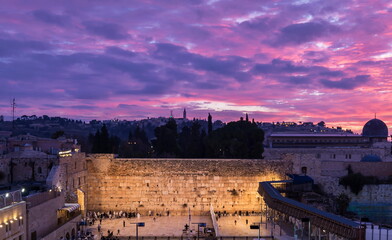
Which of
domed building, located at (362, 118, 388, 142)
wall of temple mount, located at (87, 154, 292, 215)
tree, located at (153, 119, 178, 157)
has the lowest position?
wall of temple mount, located at (87, 154, 292, 215)

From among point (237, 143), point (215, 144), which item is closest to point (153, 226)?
point (237, 143)

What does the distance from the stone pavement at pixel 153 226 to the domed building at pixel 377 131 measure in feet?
90.8

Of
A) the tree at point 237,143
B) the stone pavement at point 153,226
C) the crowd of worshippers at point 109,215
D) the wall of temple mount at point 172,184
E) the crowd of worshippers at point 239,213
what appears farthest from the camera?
the tree at point 237,143

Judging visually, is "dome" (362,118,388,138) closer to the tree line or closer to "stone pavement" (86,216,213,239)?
the tree line

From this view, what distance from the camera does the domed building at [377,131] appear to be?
1902 inches

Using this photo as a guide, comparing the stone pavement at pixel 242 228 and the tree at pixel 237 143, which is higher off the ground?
the tree at pixel 237 143

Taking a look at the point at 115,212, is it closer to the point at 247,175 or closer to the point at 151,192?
the point at 151,192

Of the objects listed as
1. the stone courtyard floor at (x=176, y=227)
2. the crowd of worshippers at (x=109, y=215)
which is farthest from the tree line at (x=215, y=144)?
the crowd of worshippers at (x=109, y=215)

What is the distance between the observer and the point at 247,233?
24672 millimetres

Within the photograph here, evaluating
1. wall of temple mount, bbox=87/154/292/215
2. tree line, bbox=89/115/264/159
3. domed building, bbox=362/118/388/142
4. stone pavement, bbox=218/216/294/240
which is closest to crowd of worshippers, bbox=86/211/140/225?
wall of temple mount, bbox=87/154/292/215

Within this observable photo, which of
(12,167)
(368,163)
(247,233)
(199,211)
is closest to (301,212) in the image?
(247,233)

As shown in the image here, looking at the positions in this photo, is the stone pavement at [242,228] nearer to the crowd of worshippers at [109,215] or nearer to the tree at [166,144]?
the crowd of worshippers at [109,215]

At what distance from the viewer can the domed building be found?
159 ft

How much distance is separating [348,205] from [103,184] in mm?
17800
